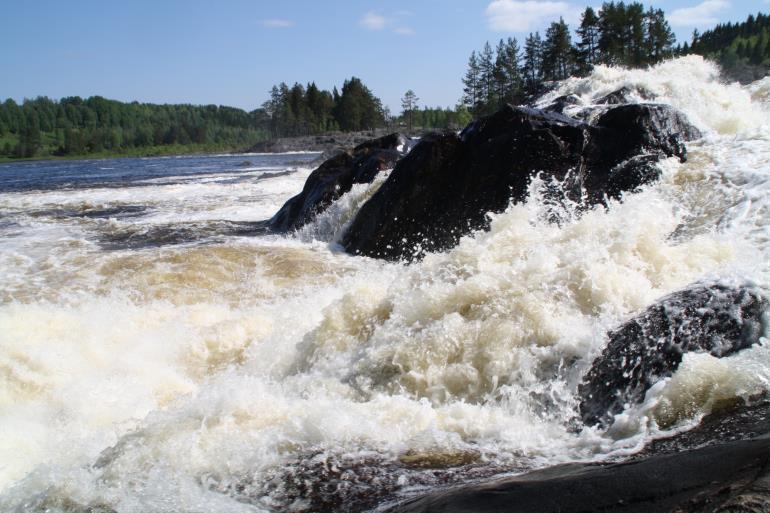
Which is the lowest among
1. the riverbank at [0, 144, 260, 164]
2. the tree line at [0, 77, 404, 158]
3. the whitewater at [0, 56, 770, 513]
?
the whitewater at [0, 56, 770, 513]

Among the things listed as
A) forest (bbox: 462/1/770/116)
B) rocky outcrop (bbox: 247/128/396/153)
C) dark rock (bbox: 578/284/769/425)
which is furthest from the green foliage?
dark rock (bbox: 578/284/769/425)

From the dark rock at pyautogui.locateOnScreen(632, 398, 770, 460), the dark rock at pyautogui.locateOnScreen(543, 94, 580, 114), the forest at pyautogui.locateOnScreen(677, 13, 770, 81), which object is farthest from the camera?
the forest at pyautogui.locateOnScreen(677, 13, 770, 81)

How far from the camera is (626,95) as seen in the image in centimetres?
1616

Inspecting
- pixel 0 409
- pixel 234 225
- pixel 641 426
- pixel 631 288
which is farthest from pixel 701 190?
pixel 234 225

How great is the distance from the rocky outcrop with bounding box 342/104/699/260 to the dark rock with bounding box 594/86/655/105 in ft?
22.0

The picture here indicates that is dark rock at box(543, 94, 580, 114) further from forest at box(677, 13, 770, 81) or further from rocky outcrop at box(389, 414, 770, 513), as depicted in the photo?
forest at box(677, 13, 770, 81)

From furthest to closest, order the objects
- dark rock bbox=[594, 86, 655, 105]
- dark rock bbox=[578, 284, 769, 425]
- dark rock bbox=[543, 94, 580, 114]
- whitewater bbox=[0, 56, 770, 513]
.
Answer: dark rock bbox=[543, 94, 580, 114] → dark rock bbox=[594, 86, 655, 105] → dark rock bbox=[578, 284, 769, 425] → whitewater bbox=[0, 56, 770, 513]

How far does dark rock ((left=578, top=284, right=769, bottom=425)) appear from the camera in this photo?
4371 millimetres

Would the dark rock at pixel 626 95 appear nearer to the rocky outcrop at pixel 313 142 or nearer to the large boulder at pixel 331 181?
the large boulder at pixel 331 181

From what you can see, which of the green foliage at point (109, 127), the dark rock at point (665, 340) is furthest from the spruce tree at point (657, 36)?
the green foliage at point (109, 127)

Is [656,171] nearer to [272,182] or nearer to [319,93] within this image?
[272,182]

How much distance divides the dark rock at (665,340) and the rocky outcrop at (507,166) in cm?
415

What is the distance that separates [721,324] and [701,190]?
390 centimetres

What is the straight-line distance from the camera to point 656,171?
28.4ft
